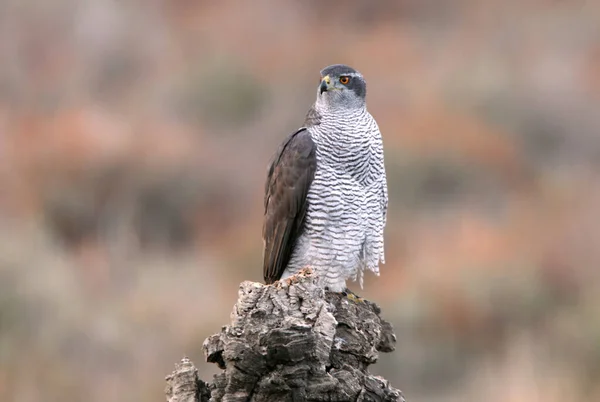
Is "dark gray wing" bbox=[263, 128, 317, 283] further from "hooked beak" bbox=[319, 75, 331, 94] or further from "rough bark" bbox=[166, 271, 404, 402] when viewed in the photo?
"rough bark" bbox=[166, 271, 404, 402]

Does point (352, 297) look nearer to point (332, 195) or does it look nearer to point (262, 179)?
point (332, 195)

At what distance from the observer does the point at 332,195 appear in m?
6.40

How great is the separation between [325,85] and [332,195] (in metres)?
0.78

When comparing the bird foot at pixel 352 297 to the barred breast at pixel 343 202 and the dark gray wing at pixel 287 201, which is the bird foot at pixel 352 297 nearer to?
A: the barred breast at pixel 343 202

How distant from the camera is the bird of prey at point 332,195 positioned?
21.0 feet

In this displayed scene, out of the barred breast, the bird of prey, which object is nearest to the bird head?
the bird of prey

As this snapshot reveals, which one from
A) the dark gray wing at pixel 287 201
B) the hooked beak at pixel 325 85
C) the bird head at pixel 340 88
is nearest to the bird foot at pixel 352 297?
the dark gray wing at pixel 287 201

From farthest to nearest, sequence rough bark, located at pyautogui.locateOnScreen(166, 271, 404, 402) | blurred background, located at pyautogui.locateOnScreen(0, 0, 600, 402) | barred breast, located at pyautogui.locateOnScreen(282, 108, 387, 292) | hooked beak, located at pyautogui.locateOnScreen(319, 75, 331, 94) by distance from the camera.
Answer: blurred background, located at pyautogui.locateOnScreen(0, 0, 600, 402) < hooked beak, located at pyautogui.locateOnScreen(319, 75, 331, 94) < barred breast, located at pyautogui.locateOnScreen(282, 108, 387, 292) < rough bark, located at pyautogui.locateOnScreen(166, 271, 404, 402)


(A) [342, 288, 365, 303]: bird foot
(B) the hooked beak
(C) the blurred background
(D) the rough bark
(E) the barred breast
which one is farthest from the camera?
(C) the blurred background

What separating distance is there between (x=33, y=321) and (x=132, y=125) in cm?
836

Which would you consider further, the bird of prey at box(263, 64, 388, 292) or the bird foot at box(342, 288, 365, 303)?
the bird of prey at box(263, 64, 388, 292)

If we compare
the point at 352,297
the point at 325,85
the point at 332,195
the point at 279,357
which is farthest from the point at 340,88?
the point at 279,357

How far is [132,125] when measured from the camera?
61.9ft

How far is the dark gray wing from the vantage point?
21.2 feet
